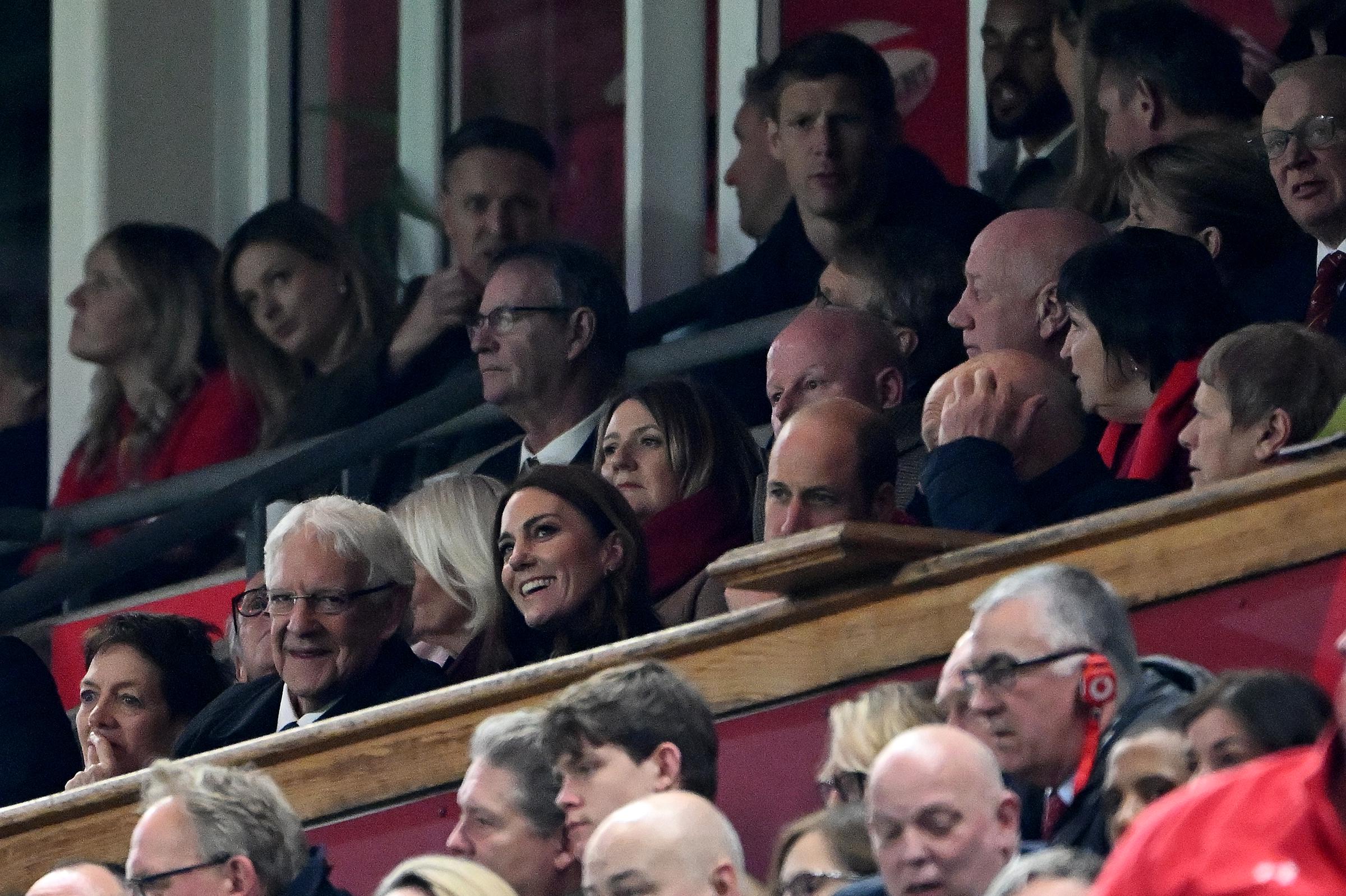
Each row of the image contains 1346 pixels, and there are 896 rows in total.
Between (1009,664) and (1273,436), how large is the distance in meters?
0.77

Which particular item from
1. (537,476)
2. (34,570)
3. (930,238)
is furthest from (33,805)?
(34,570)

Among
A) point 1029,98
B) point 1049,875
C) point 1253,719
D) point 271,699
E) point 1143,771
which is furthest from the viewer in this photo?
point 1029,98

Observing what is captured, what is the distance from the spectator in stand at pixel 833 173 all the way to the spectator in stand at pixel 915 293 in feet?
0.79

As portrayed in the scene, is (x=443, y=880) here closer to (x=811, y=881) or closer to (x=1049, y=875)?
(x=811, y=881)

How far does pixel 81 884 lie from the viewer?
16.7 feet

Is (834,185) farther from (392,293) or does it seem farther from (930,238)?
(392,293)

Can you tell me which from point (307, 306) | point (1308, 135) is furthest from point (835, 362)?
point (307, 306)

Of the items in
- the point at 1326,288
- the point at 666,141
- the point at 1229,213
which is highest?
the point at 666,141

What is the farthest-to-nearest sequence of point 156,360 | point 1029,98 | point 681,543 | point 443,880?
point 156,360 → point 1029,98 → point 681,543 → point 443,880

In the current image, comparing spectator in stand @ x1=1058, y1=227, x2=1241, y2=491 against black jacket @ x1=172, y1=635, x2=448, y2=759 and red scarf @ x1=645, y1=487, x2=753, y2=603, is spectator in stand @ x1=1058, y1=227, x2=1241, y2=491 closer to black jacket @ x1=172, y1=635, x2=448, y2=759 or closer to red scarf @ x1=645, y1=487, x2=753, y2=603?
red scarf @ x1=645, y1=487, x2=753, y2=603

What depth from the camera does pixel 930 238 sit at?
239 inches

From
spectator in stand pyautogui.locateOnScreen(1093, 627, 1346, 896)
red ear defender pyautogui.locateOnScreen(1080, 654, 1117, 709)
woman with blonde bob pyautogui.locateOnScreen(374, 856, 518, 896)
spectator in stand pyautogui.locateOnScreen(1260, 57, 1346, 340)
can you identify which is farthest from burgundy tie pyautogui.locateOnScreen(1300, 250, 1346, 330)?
spectator in stand pyautogui.locateOnScreen(1093, 627, 1346, 896)

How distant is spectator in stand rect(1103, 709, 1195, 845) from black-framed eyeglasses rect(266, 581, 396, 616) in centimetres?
220

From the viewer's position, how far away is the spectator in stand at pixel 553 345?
21.6 feet
